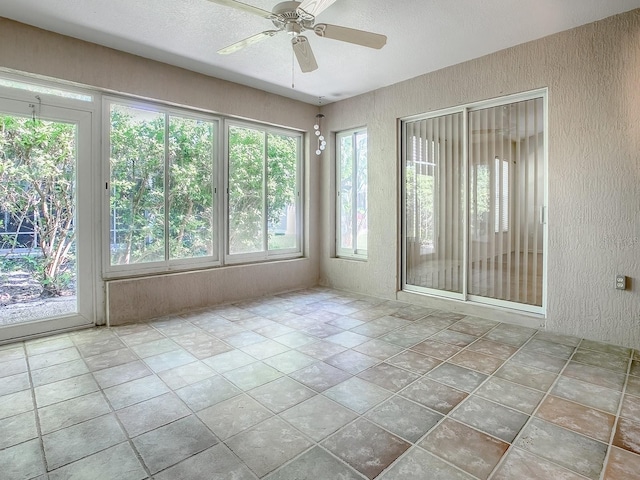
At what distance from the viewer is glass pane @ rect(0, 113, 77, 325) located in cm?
311

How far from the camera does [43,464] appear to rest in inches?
63.1

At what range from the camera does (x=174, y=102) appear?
3963 mm

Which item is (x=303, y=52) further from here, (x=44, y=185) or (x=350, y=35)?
(x=44, y=185)

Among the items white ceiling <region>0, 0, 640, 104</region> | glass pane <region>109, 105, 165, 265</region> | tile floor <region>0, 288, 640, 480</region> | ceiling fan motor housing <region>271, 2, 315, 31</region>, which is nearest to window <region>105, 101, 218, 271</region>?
glass pane <region>109, 105, 165, 265</region>

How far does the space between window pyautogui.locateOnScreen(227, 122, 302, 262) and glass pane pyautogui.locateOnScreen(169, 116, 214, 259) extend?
0.89 ft

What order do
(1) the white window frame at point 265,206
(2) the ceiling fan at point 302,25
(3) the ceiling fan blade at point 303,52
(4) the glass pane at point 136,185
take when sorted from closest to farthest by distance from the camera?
1. (2) the ceiling fan at point 302,25
2. (3) the ceiling fan blade at point 303,52
3. (4) the glass pane at point 136,185
4. (1) the white window frame at point 265,206

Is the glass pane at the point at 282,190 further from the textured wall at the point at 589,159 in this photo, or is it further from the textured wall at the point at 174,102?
the textured wall at the point at 589,159

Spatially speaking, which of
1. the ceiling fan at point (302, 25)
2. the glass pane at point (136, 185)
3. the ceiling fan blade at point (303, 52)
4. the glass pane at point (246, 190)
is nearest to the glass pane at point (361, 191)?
the glass pane at point (246, 190)

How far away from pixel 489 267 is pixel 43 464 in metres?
3.91

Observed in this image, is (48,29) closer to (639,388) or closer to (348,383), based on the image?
(348,383)

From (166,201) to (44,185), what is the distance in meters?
1.10

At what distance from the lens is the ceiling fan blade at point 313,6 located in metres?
2.10

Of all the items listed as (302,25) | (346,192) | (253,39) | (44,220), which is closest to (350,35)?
(302,25)

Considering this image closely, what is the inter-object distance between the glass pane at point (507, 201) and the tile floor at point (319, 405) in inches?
23.8
